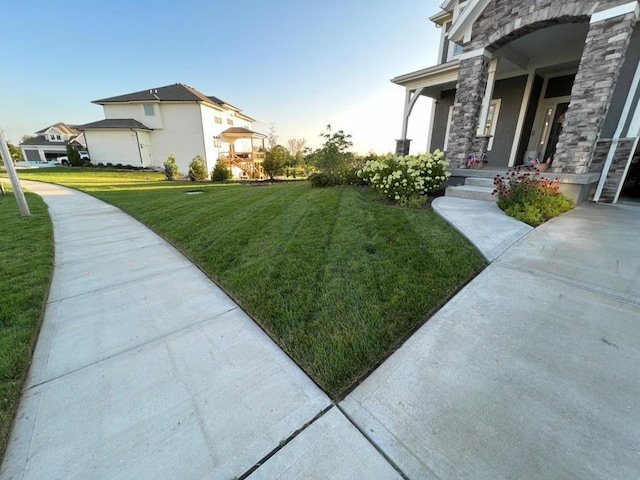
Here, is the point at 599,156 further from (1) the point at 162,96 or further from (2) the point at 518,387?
(1) the point at 162,96

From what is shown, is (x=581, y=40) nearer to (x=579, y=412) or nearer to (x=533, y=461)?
(x=579, y=412)

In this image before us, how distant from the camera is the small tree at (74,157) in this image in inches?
883

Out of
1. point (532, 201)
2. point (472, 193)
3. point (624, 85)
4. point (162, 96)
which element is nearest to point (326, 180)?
point (472, 193)

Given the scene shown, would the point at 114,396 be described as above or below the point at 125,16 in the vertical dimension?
below

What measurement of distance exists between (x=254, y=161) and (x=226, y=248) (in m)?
22.0

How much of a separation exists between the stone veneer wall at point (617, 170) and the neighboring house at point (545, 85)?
2cm

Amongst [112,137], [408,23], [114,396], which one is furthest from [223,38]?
[114,396]

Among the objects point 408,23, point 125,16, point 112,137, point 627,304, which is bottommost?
point 627,304

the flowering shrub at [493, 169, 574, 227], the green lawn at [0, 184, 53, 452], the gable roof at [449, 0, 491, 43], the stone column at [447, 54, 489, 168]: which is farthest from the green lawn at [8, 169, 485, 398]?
the gable roof at [449, 0, 491, 43]

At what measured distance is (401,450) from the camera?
4.24 feet

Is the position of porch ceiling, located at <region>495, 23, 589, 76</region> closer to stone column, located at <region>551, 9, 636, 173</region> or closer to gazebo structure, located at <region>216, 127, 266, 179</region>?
stone column, located at <region>551, 9, 636, 173</region>

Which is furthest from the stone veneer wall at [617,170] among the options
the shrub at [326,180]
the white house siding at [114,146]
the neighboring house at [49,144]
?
the neighboring house at [49,144]

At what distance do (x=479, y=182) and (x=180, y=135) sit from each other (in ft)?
77.9

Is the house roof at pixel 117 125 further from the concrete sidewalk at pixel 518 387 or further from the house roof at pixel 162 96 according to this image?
the concrete sidewalk at pixel 518 387
